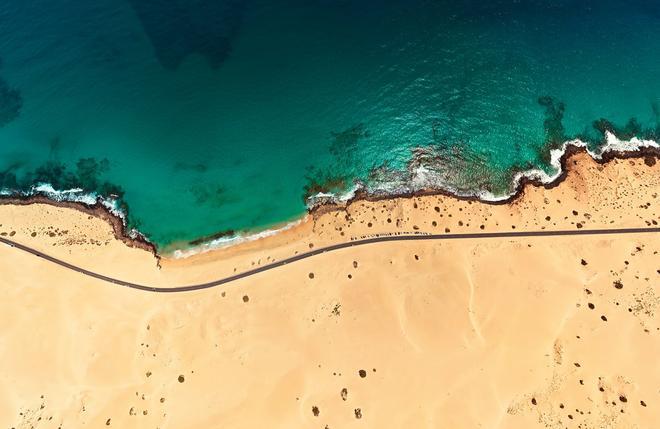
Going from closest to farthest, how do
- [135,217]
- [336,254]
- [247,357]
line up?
[247,357], [336,254], [135,217]

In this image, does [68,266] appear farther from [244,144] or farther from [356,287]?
[356,287]

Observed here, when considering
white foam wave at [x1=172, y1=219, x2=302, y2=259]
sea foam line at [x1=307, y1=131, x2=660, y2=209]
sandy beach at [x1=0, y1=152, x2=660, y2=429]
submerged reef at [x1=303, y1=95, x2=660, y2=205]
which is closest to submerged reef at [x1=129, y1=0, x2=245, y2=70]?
submerged reef at [x1=303, y1=95, x2=660, y2=205]

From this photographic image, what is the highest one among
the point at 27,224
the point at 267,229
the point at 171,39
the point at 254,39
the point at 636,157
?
the point at 171,39

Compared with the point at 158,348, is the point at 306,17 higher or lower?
higher

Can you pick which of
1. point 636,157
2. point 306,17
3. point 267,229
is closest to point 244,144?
point 267,229

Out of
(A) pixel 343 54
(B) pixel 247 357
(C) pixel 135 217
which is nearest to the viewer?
(B) pixel 247 357

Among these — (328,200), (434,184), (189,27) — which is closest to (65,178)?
(189,27)
